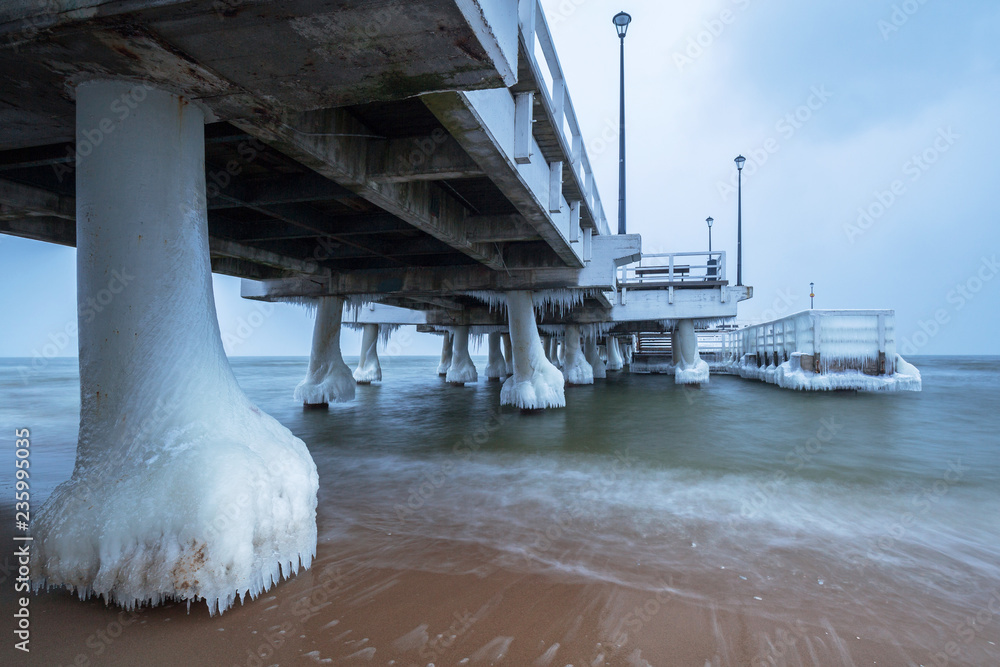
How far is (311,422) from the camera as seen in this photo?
50.4ft

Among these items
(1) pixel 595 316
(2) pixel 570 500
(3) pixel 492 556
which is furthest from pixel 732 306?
(3) pixel 492 556

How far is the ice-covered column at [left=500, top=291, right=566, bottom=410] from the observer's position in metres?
17.3

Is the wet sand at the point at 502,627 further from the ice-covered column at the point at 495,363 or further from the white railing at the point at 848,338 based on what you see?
the ice-covered column at the point at 495,363

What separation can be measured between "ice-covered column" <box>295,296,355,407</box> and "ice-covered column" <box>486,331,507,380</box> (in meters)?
23.4

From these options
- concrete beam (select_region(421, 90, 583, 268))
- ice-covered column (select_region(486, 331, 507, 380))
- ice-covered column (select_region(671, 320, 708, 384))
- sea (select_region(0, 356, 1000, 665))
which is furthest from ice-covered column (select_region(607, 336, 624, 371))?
concrete beam (select_region(421, 90, 583, 268))

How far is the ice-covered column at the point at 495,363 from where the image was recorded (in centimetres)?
4303

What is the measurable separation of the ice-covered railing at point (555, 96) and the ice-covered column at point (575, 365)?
21359mm

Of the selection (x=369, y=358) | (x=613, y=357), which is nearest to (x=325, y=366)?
(x=369, y=358)

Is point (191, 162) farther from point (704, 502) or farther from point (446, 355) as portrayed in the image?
point (446, 355)

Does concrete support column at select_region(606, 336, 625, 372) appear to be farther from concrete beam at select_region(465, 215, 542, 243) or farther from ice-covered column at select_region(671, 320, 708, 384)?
concrete beam at select_region(465, 215, 542, 243)

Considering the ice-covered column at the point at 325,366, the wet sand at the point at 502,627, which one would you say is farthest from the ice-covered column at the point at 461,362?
the wet sand at the point at 502,627

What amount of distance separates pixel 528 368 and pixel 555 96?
10730mm

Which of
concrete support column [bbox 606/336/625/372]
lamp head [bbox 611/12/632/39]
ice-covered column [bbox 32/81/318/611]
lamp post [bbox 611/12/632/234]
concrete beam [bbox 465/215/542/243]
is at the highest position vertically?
lamp head [bbox 611/12/632/39]

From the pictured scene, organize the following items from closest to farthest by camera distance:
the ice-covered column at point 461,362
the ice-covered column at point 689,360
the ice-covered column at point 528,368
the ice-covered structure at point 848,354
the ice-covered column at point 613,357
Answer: the ice-covered column at point 528,368 → the ice-covered structure at point 848,354 → the ice-covered column at point 689,360 → the ice-covered column at point 461,362 → the ice-covered column at point 613,357
